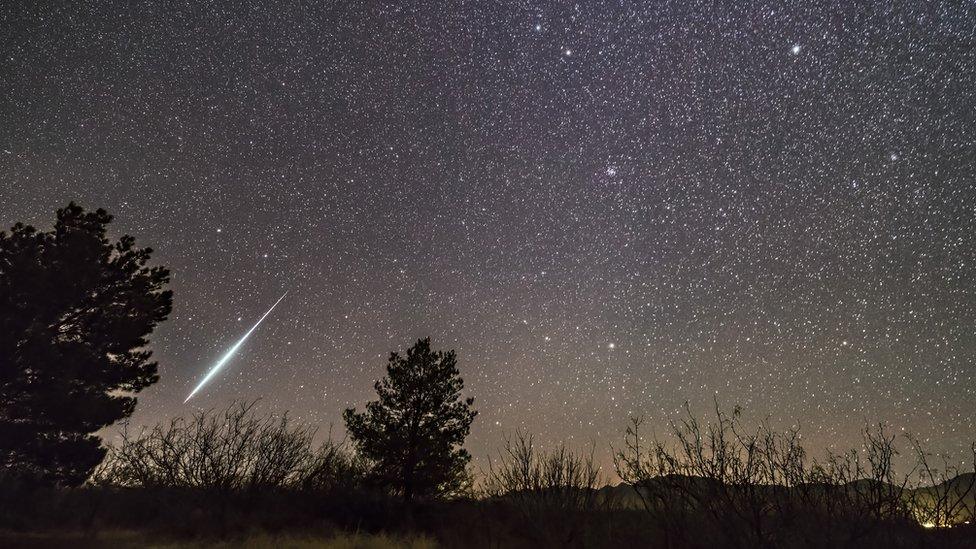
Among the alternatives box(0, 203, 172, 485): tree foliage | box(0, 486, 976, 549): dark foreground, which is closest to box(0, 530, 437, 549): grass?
box(0, 486, 976, 549): dark foreground

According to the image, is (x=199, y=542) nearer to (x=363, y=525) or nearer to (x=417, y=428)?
(x=363, y=525)

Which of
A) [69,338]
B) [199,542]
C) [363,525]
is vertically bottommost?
[199,542]

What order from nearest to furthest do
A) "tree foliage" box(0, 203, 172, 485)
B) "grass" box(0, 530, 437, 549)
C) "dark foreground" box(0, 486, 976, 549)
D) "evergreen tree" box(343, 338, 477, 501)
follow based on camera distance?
"dark foreground" box(0, 486, 976, 549), "grass" box(0, 530, 437, 549), "tree foliage" box(0, 203, 172, 485), "evergreen tree" box(343, 338, 477, 501)

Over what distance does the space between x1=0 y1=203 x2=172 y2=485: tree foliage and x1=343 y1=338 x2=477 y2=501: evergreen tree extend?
9310mm

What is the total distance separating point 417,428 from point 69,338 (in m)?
13.7

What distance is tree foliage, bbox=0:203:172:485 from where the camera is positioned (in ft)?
58.7

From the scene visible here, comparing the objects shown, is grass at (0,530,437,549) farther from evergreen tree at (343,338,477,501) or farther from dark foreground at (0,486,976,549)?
evergreen tree at (343,338,477,501)

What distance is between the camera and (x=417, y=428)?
26.8 meters

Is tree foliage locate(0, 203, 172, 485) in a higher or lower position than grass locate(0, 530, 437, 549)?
higher

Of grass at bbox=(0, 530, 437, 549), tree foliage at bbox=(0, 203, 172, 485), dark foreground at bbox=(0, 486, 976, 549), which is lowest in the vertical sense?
grass at bbox=(0, 530, 437, 549)

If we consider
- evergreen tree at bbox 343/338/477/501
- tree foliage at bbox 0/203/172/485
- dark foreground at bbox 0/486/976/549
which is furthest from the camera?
evergreen tree at bbox 343/338/477/501

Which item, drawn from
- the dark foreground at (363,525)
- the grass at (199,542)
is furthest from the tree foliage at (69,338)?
the grass at (199,542)

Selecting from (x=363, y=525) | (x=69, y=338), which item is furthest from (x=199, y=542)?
(x=69, y=338)

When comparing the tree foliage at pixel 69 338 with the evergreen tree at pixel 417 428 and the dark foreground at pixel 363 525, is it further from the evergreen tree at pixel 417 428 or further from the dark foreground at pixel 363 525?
the evergreen tree at pixel 417 428
